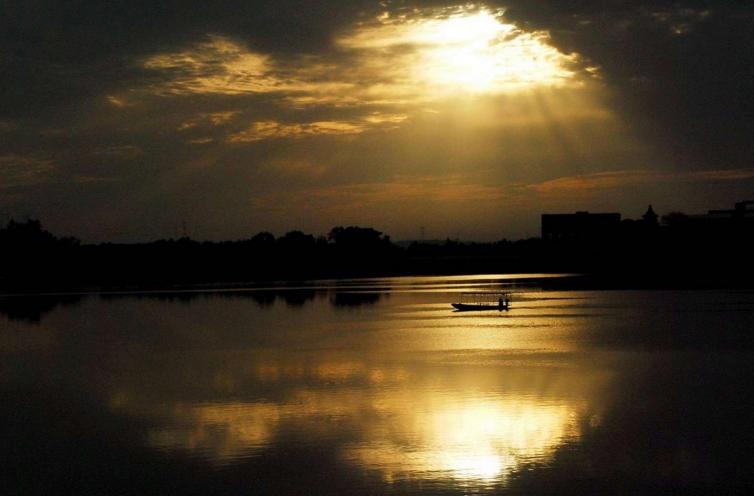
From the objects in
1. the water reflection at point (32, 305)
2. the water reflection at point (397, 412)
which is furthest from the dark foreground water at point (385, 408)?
the water reflection at point (32, 305)

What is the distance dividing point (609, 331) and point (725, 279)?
52558mm

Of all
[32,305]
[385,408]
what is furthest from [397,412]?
[32,305]

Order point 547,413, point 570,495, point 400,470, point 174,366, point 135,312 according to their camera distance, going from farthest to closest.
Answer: point 135,312 → point 174,366 → point 547,413 → point 400,470 → point 570,495

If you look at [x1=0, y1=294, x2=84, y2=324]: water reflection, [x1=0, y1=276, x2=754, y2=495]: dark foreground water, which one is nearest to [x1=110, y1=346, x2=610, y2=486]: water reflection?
[x1=0, y1=276, x2=754, y2=495]: dark foreground water

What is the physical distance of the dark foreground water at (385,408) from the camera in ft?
56.4

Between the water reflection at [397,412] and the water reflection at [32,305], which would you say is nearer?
the water reflection at [397,412]

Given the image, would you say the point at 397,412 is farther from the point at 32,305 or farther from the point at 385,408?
the point at 32,305

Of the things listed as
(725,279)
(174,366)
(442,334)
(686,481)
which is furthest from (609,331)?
(725,279)

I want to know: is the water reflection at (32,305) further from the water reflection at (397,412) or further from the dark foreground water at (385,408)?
the water reflection at (397,412)

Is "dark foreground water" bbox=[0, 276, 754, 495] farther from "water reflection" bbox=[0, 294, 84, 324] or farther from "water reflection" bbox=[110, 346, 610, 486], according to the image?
"water reflection" bbox=[0, 294, 84, 324]

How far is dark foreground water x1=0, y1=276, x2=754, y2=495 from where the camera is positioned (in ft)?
56.4

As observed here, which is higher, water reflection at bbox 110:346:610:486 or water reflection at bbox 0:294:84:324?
water reflection at bbox 0:294:84:324

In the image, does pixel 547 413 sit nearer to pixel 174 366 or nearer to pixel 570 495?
pixel 570 495

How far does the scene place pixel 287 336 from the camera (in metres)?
43.5
